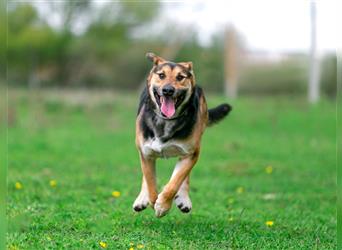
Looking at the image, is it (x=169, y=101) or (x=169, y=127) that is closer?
(x=169, y=101)

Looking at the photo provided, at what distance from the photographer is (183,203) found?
7.41 m

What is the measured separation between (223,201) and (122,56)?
25.9 m

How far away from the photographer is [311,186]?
1168 centimetres

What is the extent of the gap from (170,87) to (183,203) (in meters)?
1.36

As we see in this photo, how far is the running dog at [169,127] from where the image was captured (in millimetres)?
6969

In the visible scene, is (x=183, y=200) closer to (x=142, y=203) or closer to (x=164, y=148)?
(x=142, y=203)

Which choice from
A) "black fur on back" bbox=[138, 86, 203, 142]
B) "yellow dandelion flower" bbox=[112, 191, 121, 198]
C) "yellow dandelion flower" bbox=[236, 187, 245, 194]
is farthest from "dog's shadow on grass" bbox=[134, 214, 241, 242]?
"yellow dandelion flower" bbox=[236, 187, 245, 194]

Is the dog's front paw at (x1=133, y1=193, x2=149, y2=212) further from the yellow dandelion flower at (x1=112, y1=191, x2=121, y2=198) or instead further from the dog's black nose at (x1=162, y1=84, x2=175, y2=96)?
the yellow dandelion flower at (x1=112, y1=191, x2=121, y2=198)

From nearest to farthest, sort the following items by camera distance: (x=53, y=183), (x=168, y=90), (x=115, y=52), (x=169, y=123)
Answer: (x=168, y=90) → (x=169, y=123) → (x=53, y=183) → (x=115, y=52)

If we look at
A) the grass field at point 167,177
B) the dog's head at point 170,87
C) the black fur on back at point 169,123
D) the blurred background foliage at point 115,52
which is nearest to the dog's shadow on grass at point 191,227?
the grass field at point 167,177

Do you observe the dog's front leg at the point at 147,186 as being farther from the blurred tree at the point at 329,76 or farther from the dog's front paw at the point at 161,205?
the blurred tree at the point at 329,76

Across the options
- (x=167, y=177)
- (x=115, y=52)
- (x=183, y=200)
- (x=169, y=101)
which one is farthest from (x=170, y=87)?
(x=115, y=52)

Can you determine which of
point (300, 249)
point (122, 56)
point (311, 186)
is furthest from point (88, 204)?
point (122, 56)

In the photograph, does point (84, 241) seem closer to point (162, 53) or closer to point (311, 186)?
point (311, 186)
